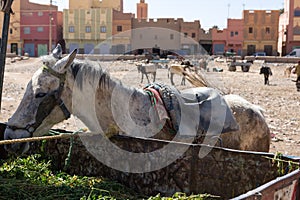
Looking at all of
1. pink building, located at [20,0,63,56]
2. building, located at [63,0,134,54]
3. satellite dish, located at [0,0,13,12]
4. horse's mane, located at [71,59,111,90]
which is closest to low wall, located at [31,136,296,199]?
horse's mane, located at [71,59,111,90]

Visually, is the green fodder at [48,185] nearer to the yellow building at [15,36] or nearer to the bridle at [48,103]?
the bridle at [48,103]

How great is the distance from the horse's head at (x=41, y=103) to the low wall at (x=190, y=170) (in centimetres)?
41

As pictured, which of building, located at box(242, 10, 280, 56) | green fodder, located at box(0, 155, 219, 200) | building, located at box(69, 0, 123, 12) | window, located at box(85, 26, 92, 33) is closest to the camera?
green fodder, located at box(0, 155, 219, 200)

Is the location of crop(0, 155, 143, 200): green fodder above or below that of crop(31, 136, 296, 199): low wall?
below

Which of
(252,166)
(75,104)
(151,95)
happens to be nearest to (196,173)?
(252,166)

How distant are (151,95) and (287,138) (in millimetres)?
5077

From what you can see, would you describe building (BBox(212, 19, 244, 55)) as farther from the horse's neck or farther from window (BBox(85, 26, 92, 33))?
the horse's neck

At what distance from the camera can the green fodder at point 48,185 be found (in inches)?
145

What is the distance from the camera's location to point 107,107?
428 centimetres

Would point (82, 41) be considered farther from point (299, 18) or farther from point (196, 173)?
point (196, 173)

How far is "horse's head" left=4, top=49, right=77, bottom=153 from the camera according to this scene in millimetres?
4180

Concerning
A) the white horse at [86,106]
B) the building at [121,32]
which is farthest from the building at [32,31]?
the white horse at [86,106]

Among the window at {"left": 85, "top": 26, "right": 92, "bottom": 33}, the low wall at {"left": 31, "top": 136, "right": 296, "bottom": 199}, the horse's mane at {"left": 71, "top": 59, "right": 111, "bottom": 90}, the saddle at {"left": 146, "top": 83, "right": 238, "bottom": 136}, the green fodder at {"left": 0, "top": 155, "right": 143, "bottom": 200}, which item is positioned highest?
the window at {"left": 85, "top": 26, "right": 92, "bottom": 33}

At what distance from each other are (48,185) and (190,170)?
4.17ft
